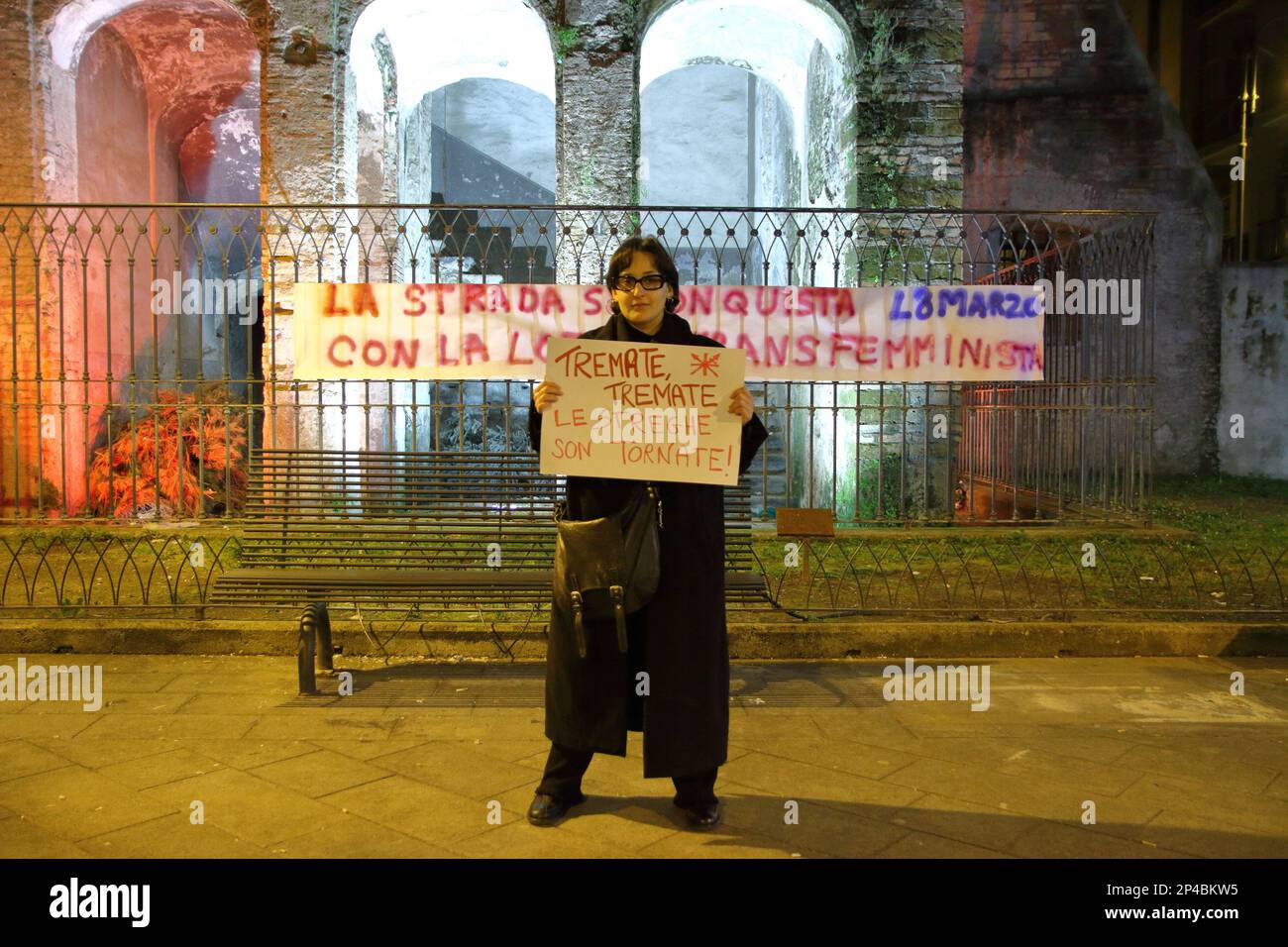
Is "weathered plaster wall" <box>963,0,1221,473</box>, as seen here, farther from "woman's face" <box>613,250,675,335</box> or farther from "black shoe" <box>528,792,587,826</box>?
"black shoe" <box>528,792,587,826</box>

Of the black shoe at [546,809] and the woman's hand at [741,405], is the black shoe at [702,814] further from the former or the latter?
the woman's hand at [741,405]

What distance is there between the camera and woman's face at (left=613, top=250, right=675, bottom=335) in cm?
363

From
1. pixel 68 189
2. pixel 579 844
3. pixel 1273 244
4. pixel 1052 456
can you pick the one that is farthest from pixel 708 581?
pixel 1273 244

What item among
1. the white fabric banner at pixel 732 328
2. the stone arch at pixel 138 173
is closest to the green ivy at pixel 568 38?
the stone arch at pixel 138 173

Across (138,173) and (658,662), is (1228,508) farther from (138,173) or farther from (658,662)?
(138,173)

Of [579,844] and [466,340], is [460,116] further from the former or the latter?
[579,844]

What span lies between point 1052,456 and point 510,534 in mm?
11659

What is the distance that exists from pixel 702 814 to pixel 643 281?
1938 mm

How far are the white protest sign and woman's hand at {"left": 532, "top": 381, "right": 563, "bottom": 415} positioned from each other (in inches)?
0.9

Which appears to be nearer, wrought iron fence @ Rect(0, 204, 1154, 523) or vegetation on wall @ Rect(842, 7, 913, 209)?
wrought iron fence @ Rect(0, 204, 1154, 523)

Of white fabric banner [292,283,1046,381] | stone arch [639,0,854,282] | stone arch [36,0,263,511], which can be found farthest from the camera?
stone arch [639,0,854,282]

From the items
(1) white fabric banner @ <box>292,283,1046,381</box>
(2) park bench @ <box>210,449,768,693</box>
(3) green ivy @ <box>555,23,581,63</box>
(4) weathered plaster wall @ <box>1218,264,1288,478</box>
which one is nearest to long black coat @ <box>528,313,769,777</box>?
(2) park bench @ <box>210,449,768,693</box>

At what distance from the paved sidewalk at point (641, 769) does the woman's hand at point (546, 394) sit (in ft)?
4.99

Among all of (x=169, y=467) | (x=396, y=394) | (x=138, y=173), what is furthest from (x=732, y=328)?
(x=138, y=173)
